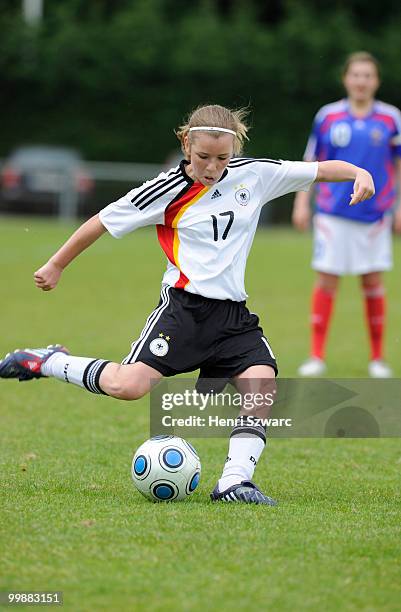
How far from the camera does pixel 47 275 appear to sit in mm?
4973

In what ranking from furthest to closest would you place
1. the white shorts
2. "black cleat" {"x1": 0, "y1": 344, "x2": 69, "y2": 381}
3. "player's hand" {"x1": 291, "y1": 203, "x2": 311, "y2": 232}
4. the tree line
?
the tree line < the white shorts < "player's hand" {"x1": 291, "y1": 203, "x2": 311, "y2": 232} < "black cleat" {"x1": 0, "y1": 344, "x2": 69, "y2": 381}

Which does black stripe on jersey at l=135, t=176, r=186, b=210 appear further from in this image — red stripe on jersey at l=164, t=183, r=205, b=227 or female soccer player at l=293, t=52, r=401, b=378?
female soccer player at l=293, t=52, r=401, b=378

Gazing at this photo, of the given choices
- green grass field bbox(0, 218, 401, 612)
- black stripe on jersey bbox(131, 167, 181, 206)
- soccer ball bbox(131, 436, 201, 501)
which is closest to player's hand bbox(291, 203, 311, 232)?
green grass field bbox(0, 218, 401, 612)

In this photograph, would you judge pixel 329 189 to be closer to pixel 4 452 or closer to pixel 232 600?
pixel 4 452

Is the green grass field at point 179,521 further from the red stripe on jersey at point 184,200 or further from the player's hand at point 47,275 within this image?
the red stripe on jersey at point 184,200

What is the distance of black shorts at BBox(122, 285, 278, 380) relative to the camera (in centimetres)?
483

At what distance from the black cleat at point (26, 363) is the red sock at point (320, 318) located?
372 centimetres

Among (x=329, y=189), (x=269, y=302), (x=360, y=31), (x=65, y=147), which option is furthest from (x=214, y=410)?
(x=360, y=31)

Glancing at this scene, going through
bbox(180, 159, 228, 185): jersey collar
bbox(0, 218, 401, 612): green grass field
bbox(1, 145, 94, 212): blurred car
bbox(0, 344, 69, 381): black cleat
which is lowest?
bbox(0, 218, 401, 612): green grass field

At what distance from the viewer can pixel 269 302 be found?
512 inches

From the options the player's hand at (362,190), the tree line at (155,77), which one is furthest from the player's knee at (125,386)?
the tree line at (155,77)

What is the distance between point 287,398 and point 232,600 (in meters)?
3.87

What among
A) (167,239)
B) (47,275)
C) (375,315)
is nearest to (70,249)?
Answer: (47,275)

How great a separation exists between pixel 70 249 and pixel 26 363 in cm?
56
